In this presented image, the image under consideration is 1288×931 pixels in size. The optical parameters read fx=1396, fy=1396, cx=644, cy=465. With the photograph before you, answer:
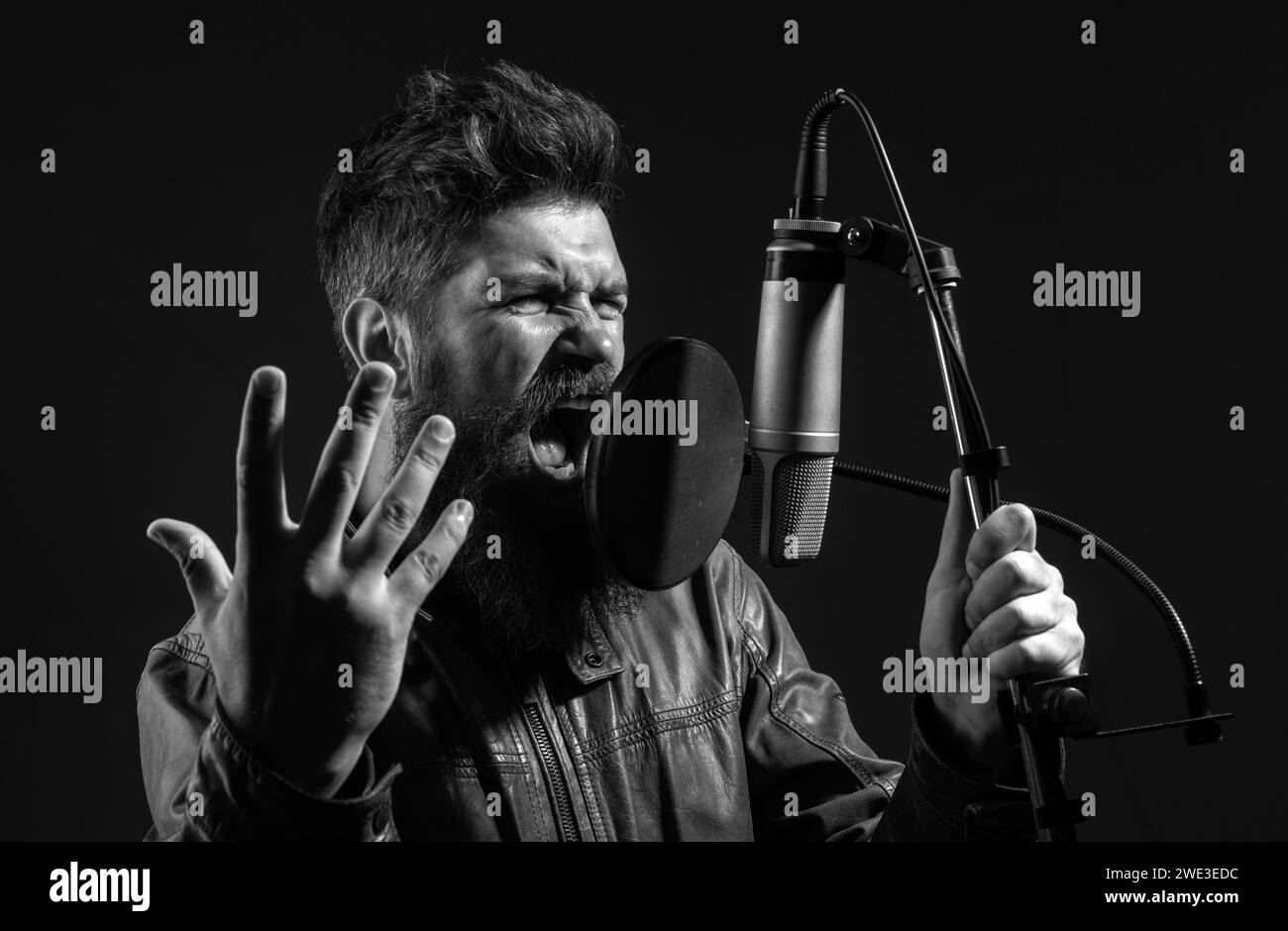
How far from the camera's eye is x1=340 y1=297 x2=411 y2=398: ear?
1528 millimetres

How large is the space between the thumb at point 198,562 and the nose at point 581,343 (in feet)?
1.56

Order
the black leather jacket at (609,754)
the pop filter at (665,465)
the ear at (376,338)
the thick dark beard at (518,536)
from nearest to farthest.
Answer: the black leather jacket at (609,754)
the pop filter at (665,465)
the thick dark beard at (518,536)
the ear at (376,338)

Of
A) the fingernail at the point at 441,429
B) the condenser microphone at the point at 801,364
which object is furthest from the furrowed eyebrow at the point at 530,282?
Result: the fingernail at the point at 441,429

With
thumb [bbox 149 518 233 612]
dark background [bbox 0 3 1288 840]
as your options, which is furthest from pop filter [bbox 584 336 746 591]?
dark background [bbox 0 3 1288 840]

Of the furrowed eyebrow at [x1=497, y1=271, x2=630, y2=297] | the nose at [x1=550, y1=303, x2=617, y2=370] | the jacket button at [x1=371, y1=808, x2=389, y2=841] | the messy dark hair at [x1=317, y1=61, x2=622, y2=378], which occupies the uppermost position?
the messy dark hair at [x1=317, y1=61, x2=622, y2=378]

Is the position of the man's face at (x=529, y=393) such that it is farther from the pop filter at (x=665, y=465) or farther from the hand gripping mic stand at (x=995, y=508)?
the hand gripping mic stand at (x=995, y=508)

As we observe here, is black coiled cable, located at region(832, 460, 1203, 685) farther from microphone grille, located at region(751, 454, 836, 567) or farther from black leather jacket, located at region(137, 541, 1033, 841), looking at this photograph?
black leather jacket, located at region(137, 541, 1033, 841)

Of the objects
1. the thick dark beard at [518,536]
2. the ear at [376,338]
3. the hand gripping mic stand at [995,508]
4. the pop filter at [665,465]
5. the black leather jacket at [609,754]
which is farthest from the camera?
the ear at [376,338]

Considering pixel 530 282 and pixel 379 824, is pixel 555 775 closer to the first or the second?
pixel 379 824

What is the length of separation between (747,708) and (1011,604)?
52cm

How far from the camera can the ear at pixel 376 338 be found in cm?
153

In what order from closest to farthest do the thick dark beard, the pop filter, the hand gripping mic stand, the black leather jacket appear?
the hand gripping mic stand
the black leather jacket
the pop filter
the thick dark beard

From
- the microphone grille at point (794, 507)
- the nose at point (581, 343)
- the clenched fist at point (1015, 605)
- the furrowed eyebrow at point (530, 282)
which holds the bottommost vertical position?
the clenched fist at point (1015, 605)
